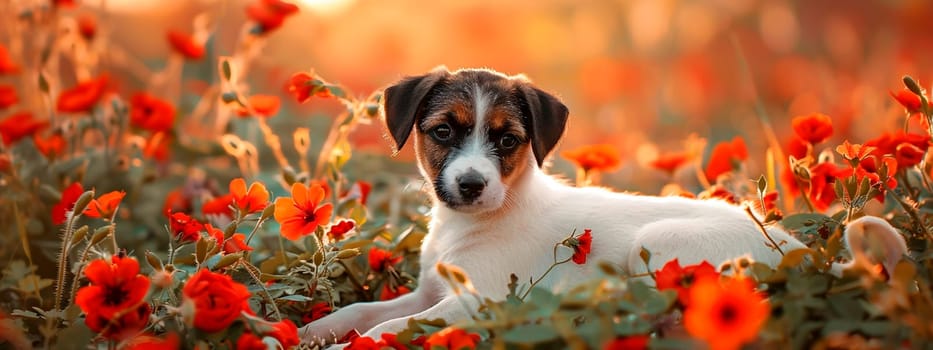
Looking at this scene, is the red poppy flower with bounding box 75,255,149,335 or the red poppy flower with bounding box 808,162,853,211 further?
the red poppy flower with bounding box 808,162,853,211

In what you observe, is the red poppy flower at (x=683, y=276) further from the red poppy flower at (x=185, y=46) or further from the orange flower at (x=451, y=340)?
the red poppy flower at (x=185, y=46)

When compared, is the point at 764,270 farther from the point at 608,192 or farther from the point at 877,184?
the point at 608,192

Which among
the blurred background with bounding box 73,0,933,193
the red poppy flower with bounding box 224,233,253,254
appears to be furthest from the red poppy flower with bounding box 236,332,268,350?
the blurred background with bounding box 73,0,933,193

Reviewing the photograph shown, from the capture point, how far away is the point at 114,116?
Result: 5.42 meters

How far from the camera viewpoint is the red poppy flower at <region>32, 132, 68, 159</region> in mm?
4930

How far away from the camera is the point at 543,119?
158 inches

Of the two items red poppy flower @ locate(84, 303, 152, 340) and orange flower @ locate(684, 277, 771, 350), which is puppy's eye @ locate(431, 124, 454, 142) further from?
orange flower @ locate(684, 277, 771, 350)

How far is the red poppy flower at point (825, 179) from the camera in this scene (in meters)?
3.79

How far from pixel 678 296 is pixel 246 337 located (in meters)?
1.31

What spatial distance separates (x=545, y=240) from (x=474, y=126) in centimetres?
64

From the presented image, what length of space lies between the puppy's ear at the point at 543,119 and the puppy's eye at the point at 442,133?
38cm

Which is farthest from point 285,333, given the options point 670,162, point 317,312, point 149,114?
point 149,114

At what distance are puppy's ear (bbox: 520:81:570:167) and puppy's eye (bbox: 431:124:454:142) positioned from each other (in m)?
0.38

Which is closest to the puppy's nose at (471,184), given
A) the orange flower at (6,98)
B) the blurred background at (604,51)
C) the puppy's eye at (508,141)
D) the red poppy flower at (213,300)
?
the puppy's eye at (508,141)
